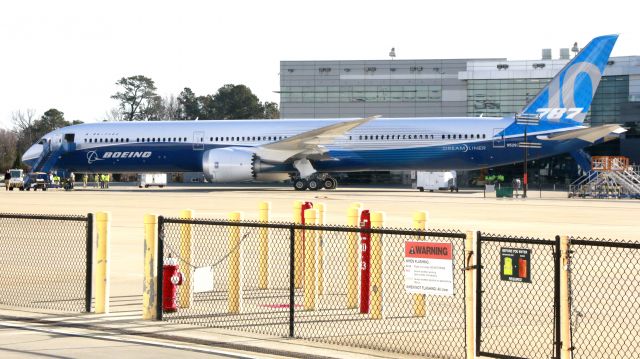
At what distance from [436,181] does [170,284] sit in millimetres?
53599

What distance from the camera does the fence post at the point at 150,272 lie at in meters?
13.0

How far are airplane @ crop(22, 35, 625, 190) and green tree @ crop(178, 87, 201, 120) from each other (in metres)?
88.1

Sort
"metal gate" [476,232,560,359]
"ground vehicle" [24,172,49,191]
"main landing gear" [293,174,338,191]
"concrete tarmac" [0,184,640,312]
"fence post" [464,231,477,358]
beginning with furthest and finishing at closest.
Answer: "ground vehicle" [24,172,49,191] → "main landing gear" [293,174,338,191] → "concrete tarmac" [0,184,640,312] → "fence post" [464,231,477,358] → "metal gate" [476,232,560,359]

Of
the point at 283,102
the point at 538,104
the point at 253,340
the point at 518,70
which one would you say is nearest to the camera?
the point at 253,340

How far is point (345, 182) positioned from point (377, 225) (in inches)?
2918

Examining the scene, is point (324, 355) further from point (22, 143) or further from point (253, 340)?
point (22, 143)

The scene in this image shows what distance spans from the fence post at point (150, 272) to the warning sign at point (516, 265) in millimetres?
5032

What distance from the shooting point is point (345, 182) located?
288 ft

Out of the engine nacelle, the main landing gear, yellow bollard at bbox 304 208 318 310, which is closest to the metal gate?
yellow bollard at bbox 304 208 318 310

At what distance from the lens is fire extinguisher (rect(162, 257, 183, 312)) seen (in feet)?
43.5

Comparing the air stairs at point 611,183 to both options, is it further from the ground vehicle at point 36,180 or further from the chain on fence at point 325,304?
the chain on fence at point 325,304

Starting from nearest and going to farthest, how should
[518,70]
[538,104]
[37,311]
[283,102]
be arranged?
1. [37,311]
2. [538,104]
3. [518,70]
4. [283,102]

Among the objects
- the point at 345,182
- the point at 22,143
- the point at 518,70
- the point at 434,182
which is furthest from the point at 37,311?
the point at 22,143

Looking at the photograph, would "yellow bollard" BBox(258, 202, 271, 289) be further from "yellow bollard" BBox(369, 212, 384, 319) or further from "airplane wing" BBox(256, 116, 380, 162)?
"airplane wing" BBox(256, 116, 380, 162)
